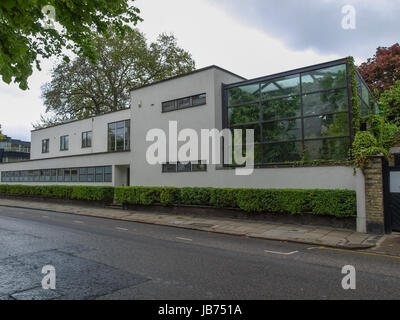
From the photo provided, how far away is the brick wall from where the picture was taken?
9961 mm

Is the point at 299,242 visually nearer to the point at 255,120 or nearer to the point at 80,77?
the point at 255,120

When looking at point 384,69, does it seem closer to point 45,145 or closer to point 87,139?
point 87,139

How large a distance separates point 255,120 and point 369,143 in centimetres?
583

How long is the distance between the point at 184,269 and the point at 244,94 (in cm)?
1185

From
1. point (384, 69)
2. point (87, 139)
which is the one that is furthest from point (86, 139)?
point (384, 69)

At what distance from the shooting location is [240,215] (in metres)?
13.5

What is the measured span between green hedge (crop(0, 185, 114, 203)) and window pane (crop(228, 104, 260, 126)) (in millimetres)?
9732

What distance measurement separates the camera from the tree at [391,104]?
18.7 m

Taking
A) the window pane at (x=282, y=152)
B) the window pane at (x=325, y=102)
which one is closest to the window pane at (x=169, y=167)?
the window pane at (x=282, y=152)

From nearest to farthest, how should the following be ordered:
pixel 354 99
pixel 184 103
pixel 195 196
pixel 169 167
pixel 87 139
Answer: pixel 354 99 < pixel 195 196 < pixel 184 103 < pixel 169 167 < pixel 87 139

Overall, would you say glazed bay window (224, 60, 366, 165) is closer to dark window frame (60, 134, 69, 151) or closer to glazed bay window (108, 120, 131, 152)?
glazed bay window (108, 120, 131, 152)

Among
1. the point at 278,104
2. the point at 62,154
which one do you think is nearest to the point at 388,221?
the point at 278,104

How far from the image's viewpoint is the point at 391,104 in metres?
19.6

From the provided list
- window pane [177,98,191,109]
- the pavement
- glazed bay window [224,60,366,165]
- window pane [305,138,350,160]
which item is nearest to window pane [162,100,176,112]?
window pane [177,98,191,109]
